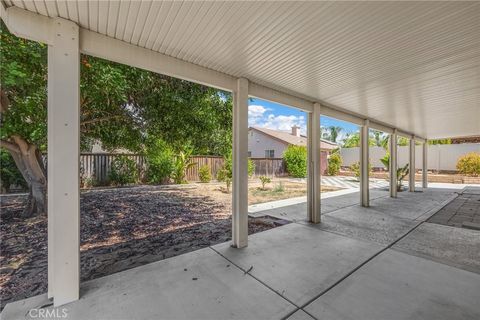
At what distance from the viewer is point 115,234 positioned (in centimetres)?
421

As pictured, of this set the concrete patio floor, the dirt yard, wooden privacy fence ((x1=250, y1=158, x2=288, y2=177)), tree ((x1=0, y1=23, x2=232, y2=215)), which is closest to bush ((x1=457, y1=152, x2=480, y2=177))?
wooden privacy fence ((x1=250, y1=158, x2=288, y2=177))

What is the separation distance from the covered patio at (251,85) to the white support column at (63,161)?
10 mm

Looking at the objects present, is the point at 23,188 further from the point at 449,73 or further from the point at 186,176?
the point at 449,73

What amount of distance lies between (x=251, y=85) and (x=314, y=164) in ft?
7.86

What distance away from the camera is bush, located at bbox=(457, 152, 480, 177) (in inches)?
540

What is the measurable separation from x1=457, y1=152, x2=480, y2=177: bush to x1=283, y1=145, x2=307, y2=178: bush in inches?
391

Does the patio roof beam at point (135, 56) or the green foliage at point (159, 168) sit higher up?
the patio roof beam at point (135, 56)

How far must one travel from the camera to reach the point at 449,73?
133 inches

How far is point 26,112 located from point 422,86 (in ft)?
23.6

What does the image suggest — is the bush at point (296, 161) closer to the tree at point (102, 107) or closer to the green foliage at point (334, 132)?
the tree at point (102, 107)

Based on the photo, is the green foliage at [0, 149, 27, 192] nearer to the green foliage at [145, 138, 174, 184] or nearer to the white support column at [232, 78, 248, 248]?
the green foliage at [145, 138, 174, 184]

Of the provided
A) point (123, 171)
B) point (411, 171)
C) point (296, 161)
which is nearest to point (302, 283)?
point (123, 171)

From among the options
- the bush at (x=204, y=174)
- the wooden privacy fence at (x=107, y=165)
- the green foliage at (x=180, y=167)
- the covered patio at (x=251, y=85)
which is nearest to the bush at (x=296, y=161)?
the wooden privacy fence at (x=107, y=165)

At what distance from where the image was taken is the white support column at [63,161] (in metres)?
2.14
